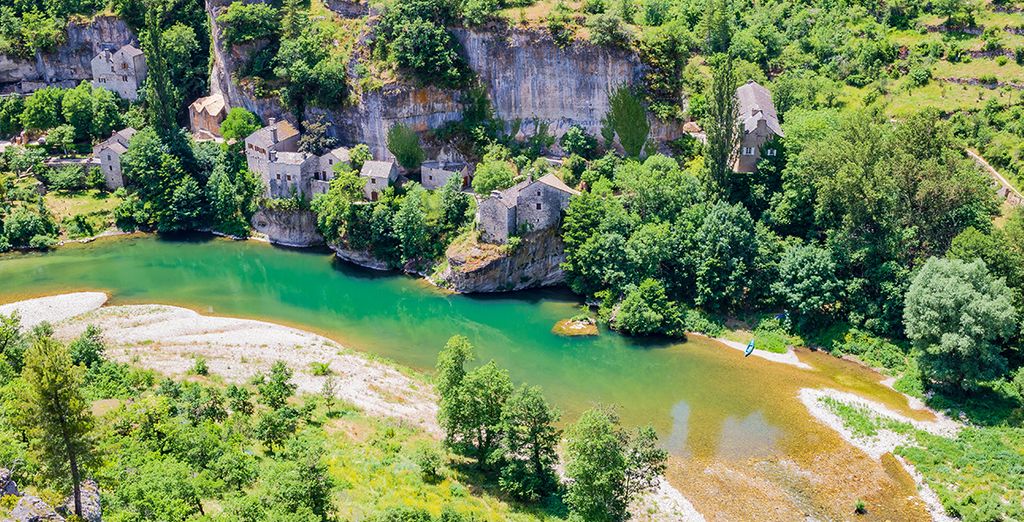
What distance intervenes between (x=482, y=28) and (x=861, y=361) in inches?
1562

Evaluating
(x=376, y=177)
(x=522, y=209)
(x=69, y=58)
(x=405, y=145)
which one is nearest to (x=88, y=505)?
(x=522, y=209)

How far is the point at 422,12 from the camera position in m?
73.1

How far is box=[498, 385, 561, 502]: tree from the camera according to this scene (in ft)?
132

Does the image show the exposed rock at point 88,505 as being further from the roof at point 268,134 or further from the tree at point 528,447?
the roof at point 268,134

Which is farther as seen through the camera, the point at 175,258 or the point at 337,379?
the point at 175,258

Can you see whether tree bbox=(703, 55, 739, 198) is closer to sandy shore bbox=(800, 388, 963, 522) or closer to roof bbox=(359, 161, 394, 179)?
sandy shore bbox=(800, 388, 963, 522)

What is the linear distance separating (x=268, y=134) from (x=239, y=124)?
487 centimetres

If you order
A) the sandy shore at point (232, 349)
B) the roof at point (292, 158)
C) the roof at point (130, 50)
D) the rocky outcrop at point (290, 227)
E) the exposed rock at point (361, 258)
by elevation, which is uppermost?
the roof at point (130, 50)

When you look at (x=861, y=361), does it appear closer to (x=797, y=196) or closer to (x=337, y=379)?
(x=797, y=196)

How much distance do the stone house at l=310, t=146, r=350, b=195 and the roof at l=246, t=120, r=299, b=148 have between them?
447 cm

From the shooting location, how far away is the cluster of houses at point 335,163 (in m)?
63.6

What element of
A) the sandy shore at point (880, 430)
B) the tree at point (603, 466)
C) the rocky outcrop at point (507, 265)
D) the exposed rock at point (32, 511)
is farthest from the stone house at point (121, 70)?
the sandy shore at point (880, 430)

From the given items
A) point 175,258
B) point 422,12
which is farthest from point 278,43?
point 175,258

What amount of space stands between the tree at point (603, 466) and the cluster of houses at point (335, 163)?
27.3 meters
